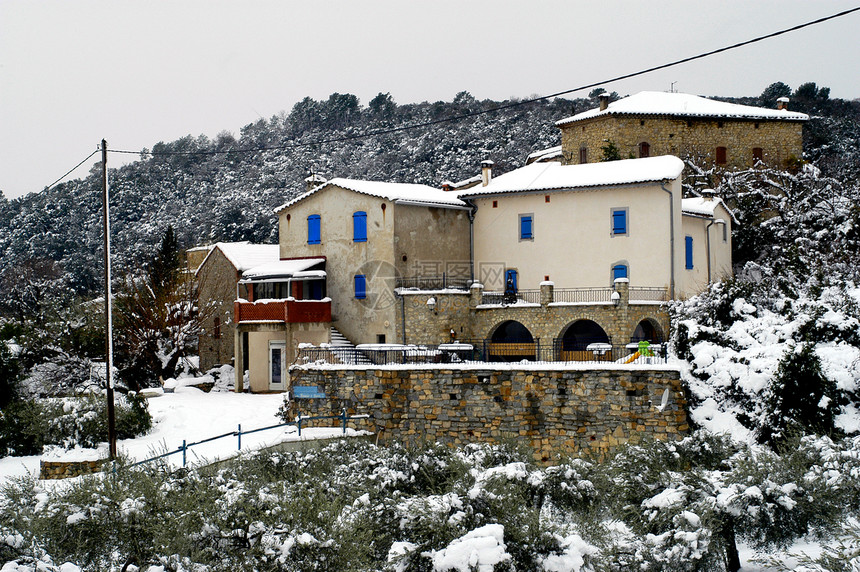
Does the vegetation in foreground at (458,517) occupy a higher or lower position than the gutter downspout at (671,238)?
lower

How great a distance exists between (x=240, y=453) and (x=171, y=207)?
64.2 meters

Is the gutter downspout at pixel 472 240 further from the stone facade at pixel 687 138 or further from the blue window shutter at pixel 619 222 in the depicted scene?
the stone facade at pixel 687 138

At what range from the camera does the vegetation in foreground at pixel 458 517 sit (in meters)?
11.0

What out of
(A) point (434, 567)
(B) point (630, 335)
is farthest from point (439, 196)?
(A) point (434, 567)

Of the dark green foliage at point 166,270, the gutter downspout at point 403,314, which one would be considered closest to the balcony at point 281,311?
the gutter downspout at point 403,314

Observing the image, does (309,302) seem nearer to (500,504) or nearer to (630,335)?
(630,335)

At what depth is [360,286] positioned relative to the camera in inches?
1172

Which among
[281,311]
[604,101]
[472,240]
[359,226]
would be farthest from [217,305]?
[604,101]

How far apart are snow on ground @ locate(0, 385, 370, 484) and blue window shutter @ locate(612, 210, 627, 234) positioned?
11.7m

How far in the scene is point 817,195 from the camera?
1453 inches

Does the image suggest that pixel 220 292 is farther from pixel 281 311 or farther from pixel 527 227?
pixel 527 227

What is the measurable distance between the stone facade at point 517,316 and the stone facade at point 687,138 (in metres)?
17.1

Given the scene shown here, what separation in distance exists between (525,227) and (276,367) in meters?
10.1

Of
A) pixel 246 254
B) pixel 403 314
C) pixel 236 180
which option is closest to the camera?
pixel 403 314
